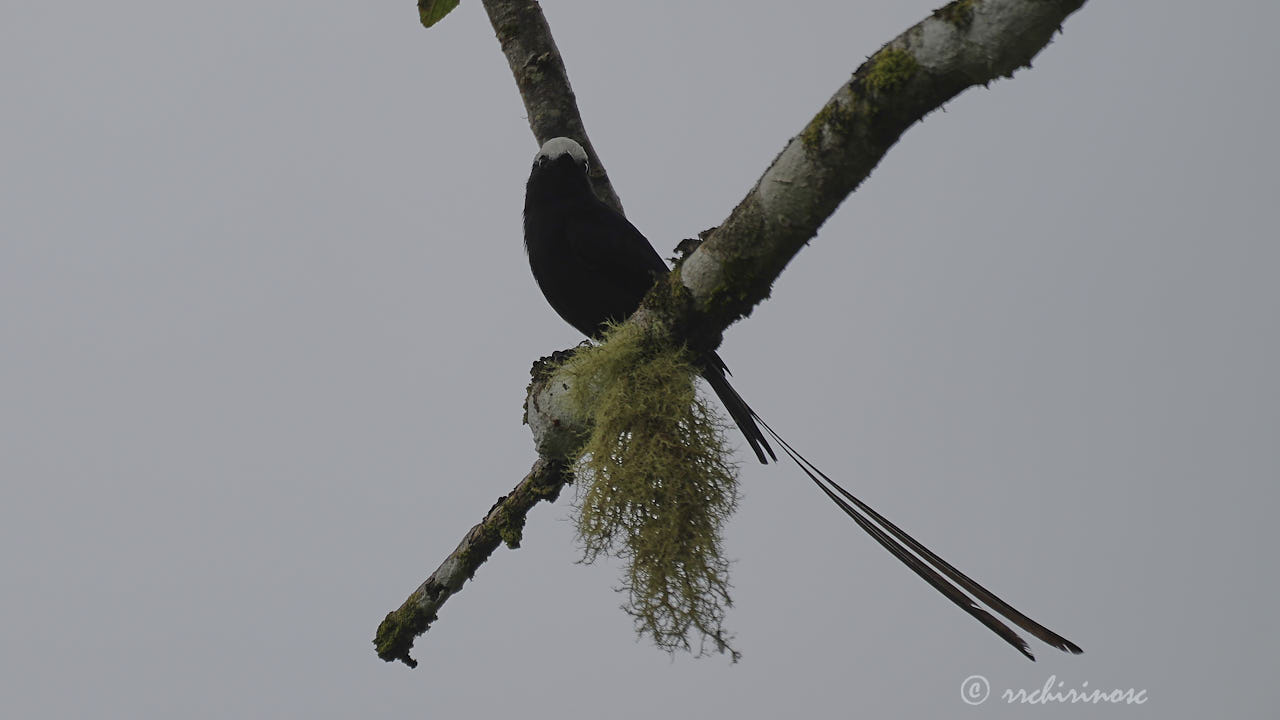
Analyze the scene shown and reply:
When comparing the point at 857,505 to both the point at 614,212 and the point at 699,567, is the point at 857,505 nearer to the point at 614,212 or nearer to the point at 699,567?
the point at 699,567

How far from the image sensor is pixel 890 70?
155cm

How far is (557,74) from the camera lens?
2.98 meters

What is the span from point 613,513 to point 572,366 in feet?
1.06

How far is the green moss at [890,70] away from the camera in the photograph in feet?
5.03

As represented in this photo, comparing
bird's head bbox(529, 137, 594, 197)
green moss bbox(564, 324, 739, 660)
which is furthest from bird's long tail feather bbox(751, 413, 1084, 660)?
bird's head bbox(529, 137, 594, 197)

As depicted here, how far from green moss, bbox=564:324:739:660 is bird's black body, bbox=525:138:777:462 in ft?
1.80

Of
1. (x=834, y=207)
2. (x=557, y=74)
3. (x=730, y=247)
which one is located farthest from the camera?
(x=557, y=74)

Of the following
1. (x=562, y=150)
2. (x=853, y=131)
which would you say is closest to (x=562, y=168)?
(x=562, y=150)

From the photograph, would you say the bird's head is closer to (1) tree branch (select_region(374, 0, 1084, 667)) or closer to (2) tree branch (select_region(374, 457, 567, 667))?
(1) tree branch (select_region(374, 0, 1084, 667))

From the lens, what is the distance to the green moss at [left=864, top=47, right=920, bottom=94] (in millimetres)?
1534

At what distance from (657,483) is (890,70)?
3.06 ft

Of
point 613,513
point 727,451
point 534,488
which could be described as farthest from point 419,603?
point 727,451

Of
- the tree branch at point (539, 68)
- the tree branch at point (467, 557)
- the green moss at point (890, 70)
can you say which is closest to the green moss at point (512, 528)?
the tree branch at point (467, 557)

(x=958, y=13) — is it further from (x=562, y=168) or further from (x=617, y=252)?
(x=562, y=168)
